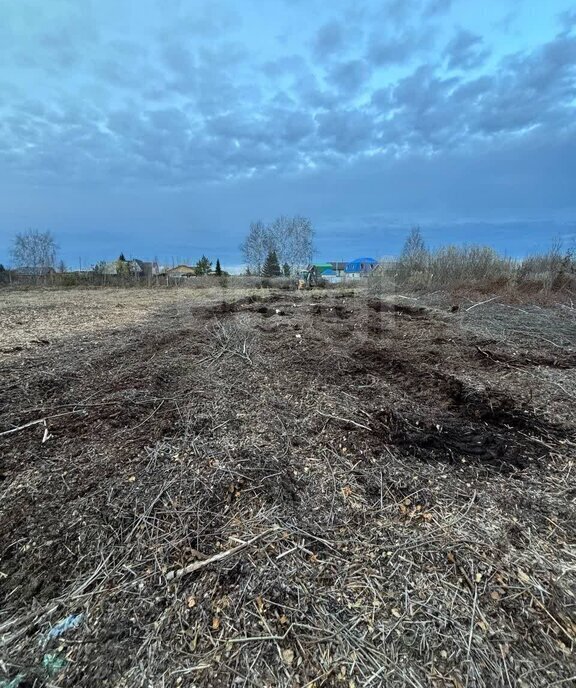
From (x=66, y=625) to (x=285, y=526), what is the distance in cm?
86

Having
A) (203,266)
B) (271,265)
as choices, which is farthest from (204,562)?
(203,266)

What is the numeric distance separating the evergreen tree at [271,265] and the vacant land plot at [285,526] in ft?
92.0

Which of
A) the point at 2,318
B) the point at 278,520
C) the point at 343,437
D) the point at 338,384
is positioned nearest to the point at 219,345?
the point at 338,384

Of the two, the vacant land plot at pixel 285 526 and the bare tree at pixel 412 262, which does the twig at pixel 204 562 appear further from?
the bare tree at pixel 412 262

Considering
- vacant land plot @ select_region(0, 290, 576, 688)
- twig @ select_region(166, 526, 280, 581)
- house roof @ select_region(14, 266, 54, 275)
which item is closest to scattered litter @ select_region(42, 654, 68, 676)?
vacant land plot @ select_region(0, 290, 576, 688)

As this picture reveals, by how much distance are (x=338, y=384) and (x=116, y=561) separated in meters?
2.03

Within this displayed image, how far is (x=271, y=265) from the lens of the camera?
31.0 metres

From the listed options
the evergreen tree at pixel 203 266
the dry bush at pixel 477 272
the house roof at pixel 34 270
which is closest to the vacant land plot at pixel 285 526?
the dry bush at pixel 477 272

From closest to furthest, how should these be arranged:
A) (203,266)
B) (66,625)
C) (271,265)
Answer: (66,625) → (271,265) → (203,266)

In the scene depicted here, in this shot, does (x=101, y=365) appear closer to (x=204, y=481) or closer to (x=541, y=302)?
(x=204, y=481)

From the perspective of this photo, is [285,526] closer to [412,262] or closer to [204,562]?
[204,562]

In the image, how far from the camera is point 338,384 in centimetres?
303

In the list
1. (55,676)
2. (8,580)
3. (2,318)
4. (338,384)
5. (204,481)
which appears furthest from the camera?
(2,318)

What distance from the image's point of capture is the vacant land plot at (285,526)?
1.14 meters
